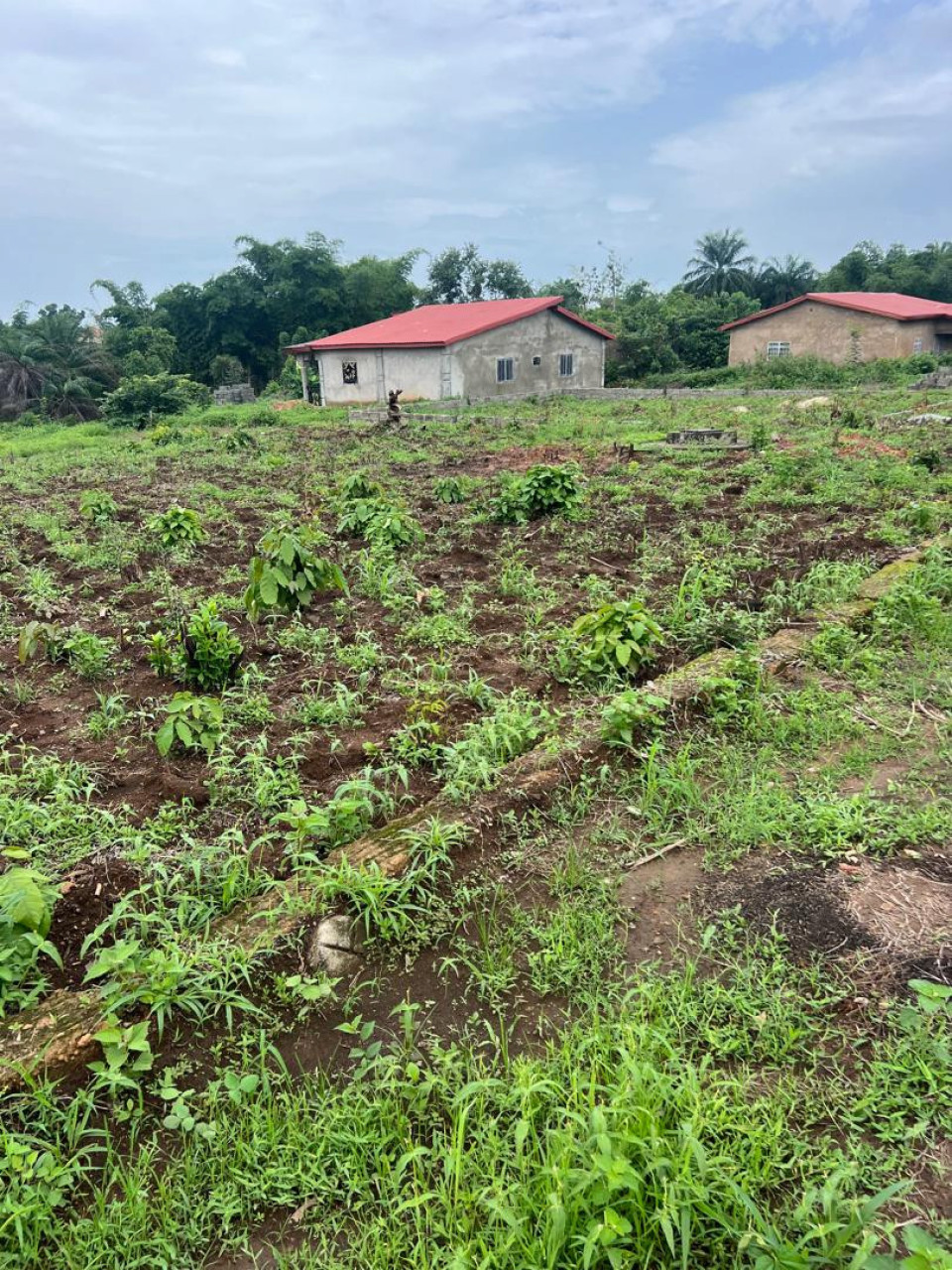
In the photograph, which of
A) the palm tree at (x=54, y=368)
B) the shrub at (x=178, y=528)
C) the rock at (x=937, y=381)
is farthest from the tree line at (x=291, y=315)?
the shrub at (x=178, y=528)

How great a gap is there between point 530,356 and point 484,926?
2732 cm

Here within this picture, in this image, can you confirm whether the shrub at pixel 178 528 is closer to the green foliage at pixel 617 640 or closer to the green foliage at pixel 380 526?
the green foliage at pixel 380 526

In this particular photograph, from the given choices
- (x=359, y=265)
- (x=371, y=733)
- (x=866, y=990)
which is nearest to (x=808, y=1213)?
(x=866, y=990)

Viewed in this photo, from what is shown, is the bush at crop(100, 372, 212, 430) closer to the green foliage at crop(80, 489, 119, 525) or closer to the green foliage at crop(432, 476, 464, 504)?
the green foliage at crop(80, 489, 119, 525)

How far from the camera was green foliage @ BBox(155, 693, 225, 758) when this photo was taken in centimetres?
342

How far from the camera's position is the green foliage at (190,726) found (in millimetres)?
3422

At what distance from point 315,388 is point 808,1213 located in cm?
3356

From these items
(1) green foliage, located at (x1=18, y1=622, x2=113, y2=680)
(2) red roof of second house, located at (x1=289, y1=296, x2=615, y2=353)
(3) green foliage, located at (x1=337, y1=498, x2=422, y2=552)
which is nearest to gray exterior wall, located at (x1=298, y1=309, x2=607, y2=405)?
(2) red roof of second house, located at (x1=289, y1=296, x2=615, y2=353)

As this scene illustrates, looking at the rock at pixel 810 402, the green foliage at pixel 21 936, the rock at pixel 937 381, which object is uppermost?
the rock at pixel 937 381

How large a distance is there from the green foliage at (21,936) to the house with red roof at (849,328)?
32072 mm

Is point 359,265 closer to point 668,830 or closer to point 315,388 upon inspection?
point 315,388

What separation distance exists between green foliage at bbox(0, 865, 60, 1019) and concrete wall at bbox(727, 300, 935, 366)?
32.1 metres

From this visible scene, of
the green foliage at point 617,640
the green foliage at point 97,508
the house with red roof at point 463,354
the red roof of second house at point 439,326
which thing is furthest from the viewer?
the house with red roof at point 463,354

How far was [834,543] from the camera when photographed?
6.67 metres
